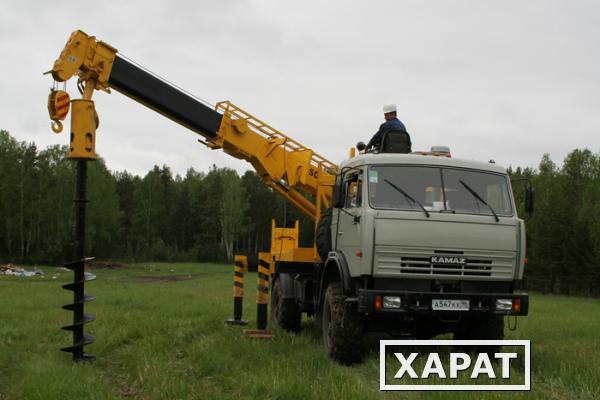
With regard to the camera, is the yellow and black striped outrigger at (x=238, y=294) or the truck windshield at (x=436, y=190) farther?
the yellow and black striped outrigger at (x=238, y=294)

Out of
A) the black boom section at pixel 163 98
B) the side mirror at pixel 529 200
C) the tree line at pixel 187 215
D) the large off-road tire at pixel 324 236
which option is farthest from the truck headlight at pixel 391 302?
the tree line at pixel 187 215

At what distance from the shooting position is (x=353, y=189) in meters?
9.16

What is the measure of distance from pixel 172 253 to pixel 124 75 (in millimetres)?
72703

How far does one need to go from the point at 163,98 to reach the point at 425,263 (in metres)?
5.90

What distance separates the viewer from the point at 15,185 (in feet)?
201

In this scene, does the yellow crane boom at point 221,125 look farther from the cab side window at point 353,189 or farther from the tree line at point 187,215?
the tree line at point 187,215

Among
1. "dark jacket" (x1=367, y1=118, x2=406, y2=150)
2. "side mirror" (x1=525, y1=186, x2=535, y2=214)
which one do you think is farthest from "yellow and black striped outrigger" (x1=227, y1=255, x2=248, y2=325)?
"side mirror" (x1=525, y1=186, x2=535, y2=214)

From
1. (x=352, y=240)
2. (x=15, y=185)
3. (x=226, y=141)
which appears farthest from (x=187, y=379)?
(x=15, y=185)

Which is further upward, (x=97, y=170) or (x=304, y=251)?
(x=97, y=170)

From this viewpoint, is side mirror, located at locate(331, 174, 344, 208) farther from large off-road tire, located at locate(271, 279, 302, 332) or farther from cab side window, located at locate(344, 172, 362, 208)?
large off-road tire, located at locate(271, 279, 302, 332)

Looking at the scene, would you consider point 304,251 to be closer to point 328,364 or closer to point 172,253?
point 328,364

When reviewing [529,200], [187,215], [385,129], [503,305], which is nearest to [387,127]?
[385,129]

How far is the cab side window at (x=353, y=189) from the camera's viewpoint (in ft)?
28.9

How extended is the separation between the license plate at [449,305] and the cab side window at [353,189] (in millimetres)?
1731
